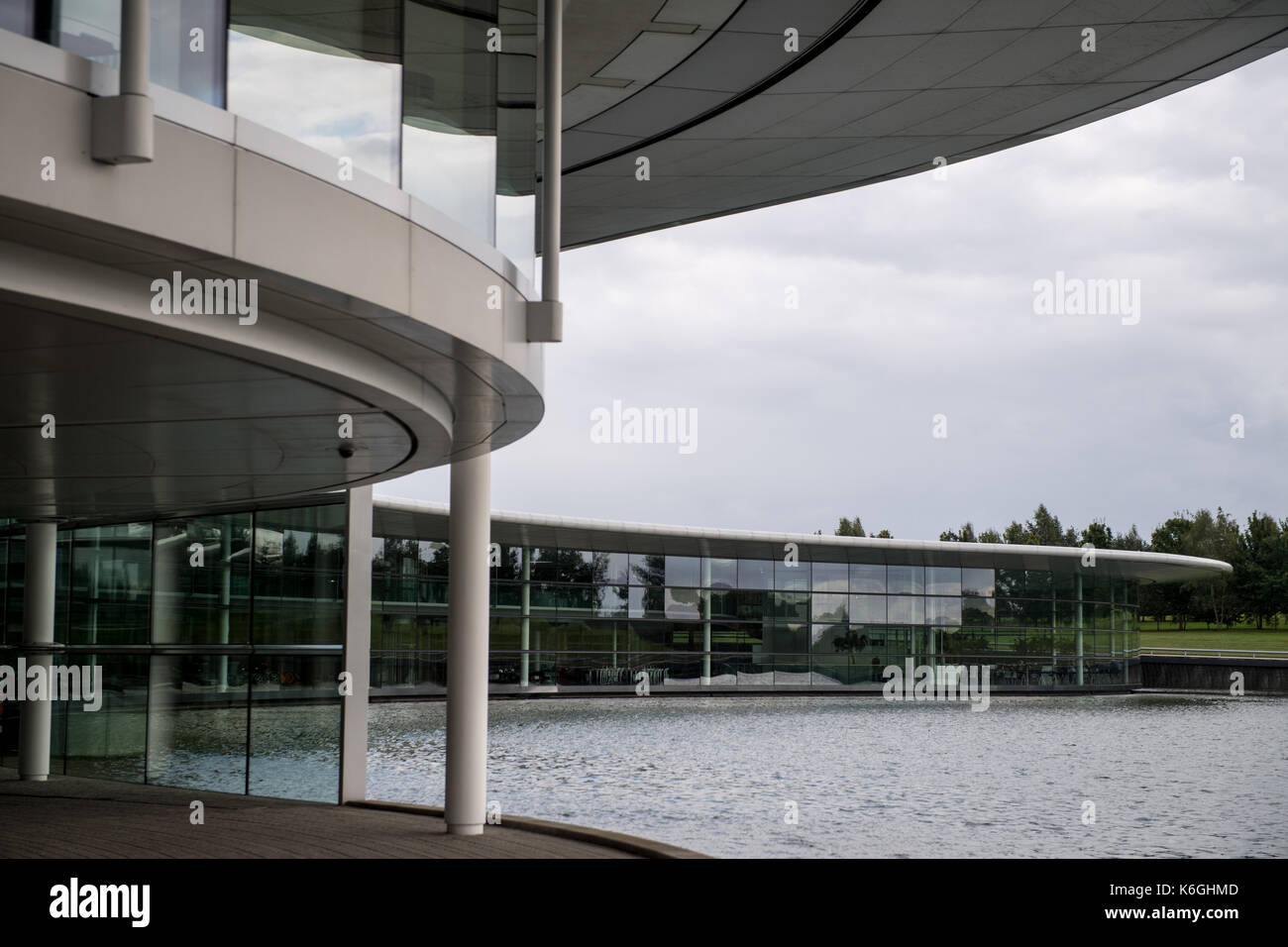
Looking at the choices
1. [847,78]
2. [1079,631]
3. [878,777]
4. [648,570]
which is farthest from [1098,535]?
[847,78]

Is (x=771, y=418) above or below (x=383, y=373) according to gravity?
above

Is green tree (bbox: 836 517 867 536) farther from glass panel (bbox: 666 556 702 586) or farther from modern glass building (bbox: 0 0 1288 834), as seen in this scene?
Result: modern glass building (bbox: 0 0 1288 834)

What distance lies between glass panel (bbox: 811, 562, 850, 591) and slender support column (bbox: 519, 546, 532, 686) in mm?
10365

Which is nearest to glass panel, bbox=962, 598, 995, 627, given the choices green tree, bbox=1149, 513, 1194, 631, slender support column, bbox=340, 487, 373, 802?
slender support column, bbox=340, 487, 373, 802

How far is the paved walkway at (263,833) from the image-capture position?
36.6 ft

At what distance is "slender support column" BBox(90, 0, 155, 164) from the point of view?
5551 mm

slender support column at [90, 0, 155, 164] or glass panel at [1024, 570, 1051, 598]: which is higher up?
slender support column at [90, 0, 155, 164]

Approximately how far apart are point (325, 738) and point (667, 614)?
28649mm

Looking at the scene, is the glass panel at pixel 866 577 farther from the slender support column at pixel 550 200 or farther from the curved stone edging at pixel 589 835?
the slender support column at pixel 550 200

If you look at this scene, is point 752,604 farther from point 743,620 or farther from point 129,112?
point 129,112
